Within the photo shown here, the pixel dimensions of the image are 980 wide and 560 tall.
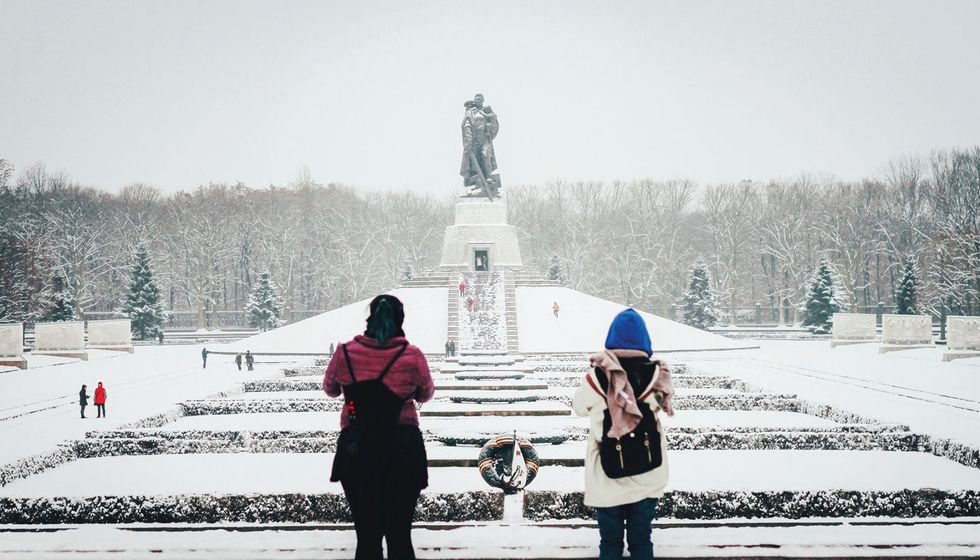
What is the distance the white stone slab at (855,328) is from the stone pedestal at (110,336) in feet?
102

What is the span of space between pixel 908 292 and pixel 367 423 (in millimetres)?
40993

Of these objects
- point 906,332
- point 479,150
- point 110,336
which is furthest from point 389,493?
point 110,336

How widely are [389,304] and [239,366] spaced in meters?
22.2

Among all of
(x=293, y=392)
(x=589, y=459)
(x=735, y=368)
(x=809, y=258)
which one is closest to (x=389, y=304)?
(x=589, y=459)

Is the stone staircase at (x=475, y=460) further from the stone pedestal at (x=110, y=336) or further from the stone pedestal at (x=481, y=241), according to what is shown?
the stone pedestal at (x=110, y=336)

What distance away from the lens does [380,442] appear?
4.10 metres

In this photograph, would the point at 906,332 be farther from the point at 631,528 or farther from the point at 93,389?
the point at 631,528

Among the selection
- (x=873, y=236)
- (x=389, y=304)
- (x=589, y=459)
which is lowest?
(x=589, y=459)

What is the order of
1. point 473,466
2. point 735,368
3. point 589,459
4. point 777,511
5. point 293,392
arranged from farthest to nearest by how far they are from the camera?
point 735,368, point 293,392, point 473,466, point 777,511, point 589,459

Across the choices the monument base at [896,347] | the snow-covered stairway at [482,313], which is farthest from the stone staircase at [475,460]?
the monument base at [896,347]

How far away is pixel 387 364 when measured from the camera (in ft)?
Result: 13.6

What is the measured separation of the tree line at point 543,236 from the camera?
48.6 m

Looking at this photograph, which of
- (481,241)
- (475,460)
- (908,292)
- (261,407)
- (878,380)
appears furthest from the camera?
(908,292)

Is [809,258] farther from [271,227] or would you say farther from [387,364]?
[387,364]
